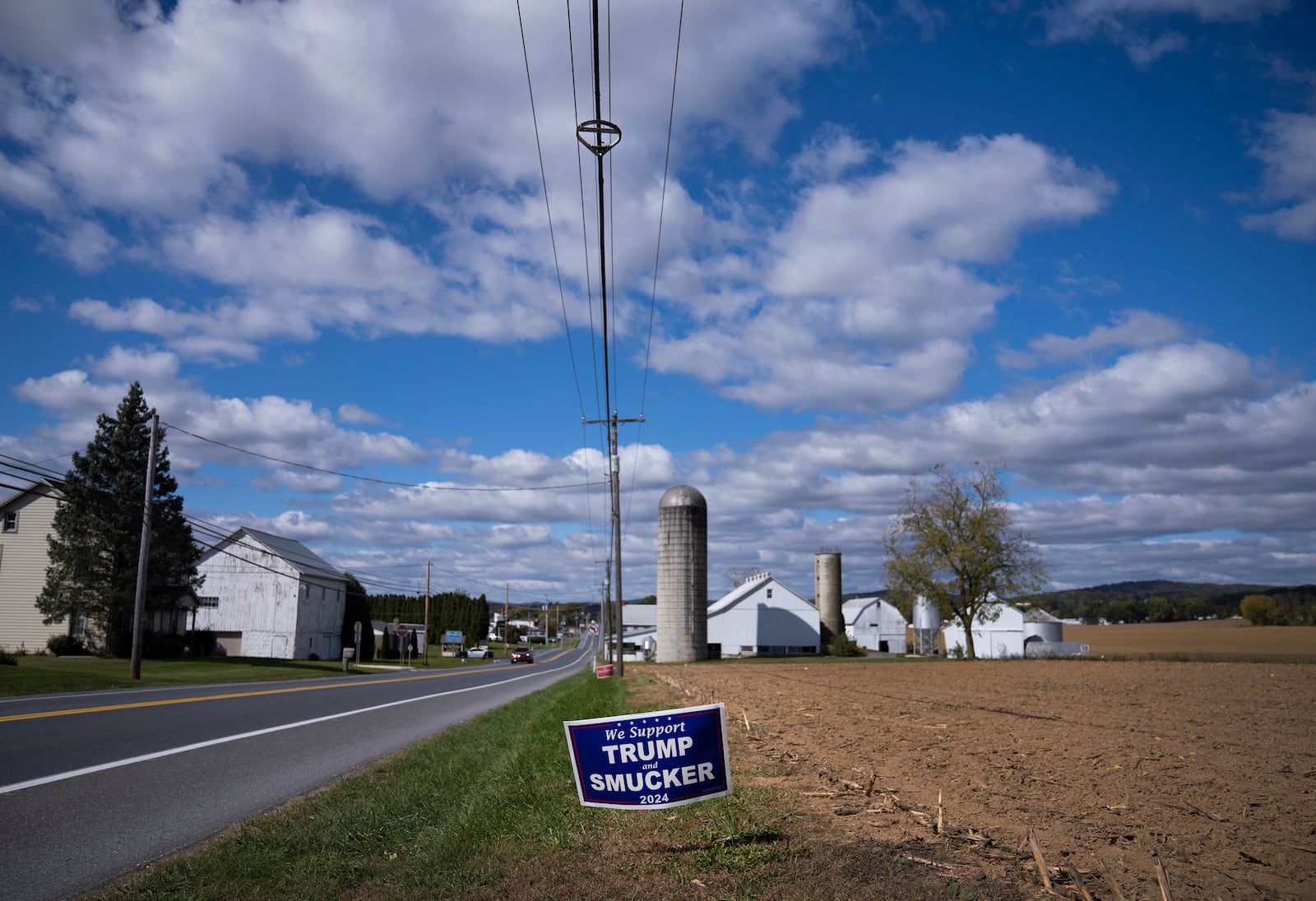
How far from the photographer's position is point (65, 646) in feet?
143

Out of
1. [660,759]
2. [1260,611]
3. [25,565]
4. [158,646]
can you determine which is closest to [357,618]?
[158,646]

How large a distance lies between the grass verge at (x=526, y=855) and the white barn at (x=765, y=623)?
69.4 metres

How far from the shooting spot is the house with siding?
46531 mm

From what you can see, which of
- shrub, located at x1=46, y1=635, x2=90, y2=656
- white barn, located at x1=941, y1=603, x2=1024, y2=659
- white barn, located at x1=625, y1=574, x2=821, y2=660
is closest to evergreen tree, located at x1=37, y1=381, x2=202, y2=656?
shrub, located at x1=46, y1=635, x2=90, y2=656

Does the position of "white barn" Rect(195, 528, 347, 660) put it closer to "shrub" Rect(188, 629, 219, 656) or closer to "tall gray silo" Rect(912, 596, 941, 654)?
"shrub" Rect(188, 629, 219, 656)

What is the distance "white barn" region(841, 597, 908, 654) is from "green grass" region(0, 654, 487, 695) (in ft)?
206

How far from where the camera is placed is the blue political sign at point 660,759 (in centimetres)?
612

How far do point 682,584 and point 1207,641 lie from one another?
132 ft

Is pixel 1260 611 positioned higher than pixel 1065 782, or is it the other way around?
pixel 1260 611

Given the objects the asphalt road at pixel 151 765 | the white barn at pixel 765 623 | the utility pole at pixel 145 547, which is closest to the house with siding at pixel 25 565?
the utility pole at pixel 145 547

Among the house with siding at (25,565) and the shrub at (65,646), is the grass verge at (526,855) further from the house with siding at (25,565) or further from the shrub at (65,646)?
the house with siding at (25,565)

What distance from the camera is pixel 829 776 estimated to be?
30.1 ft

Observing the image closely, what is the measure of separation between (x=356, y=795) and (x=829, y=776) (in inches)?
199

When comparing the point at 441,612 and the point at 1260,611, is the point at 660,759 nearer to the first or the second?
the point at 1260,611
